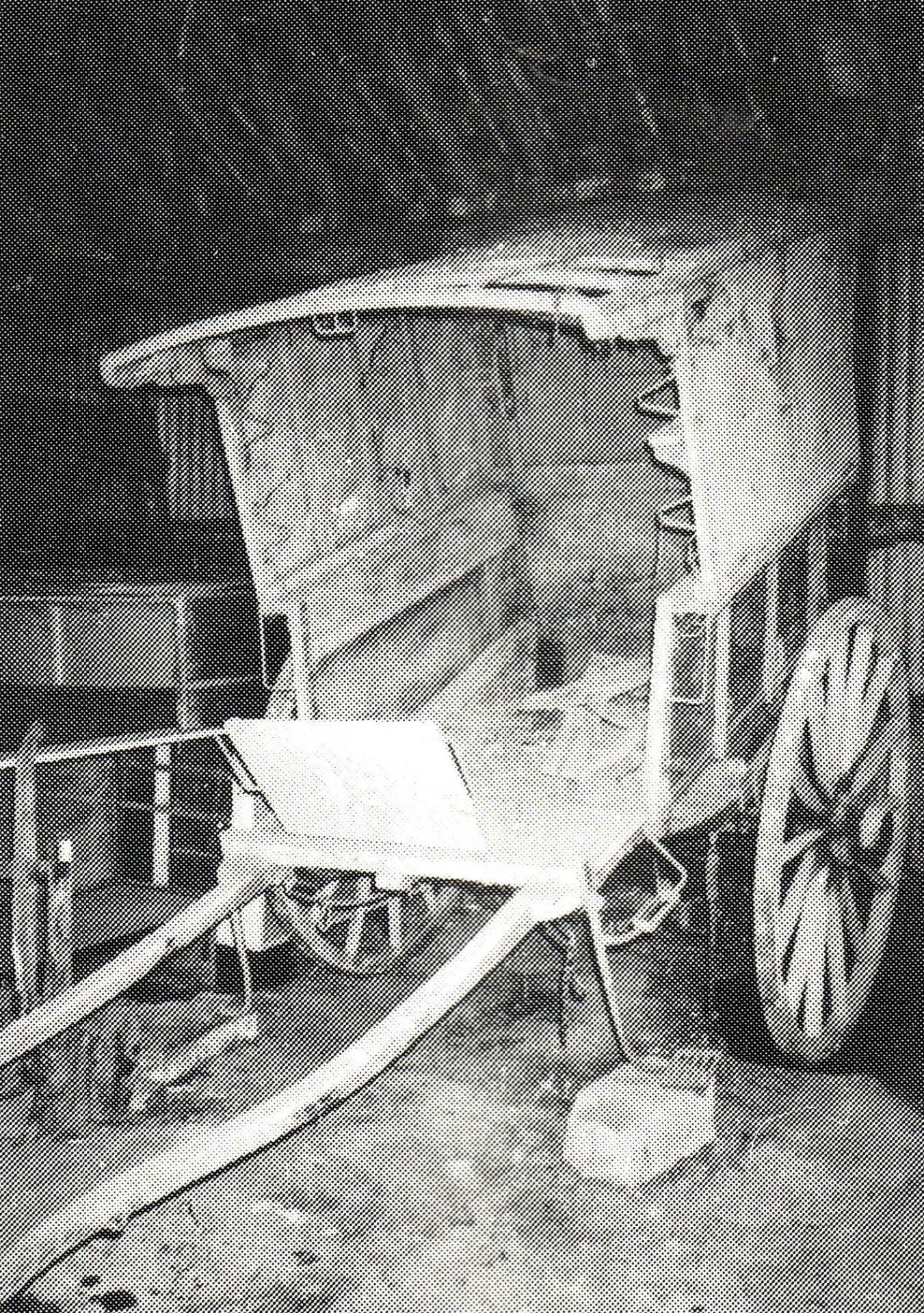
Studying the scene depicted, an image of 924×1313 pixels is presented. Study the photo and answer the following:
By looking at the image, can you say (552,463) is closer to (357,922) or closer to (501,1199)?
(357,922)

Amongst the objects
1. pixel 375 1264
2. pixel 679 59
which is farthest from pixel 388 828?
pixel 679 59

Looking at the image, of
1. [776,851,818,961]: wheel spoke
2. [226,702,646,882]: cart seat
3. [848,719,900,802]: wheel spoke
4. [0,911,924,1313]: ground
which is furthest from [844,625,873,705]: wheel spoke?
[0,911,924,1313]: ground

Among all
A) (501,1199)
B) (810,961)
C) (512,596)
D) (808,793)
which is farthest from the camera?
(512,596)

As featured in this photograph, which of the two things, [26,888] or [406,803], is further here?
[26,888]

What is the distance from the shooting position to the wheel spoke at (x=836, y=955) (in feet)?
12.1

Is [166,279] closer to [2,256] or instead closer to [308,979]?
[2,256]

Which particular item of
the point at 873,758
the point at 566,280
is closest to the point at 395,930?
the point at 873,758

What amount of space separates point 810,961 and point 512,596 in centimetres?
231

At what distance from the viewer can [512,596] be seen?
5188 millimetres

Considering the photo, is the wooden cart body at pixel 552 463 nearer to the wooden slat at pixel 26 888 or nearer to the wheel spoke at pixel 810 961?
the wheel spoke at pixel 810 961

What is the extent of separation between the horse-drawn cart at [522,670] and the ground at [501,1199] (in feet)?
1.42

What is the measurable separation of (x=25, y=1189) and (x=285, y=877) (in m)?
1.35

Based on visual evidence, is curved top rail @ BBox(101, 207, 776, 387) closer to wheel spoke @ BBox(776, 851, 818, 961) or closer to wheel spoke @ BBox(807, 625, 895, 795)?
wheel spoke @ BBox(807, 625, 895, 795)

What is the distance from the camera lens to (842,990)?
371cm
